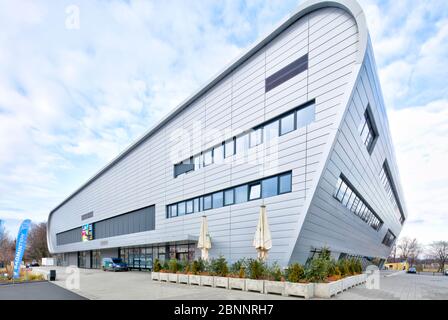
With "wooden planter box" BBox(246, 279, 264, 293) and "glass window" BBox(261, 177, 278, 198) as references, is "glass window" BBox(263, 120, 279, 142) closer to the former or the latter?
"glass window" BBox(261, 177, 278, 198)

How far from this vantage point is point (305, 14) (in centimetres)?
1700

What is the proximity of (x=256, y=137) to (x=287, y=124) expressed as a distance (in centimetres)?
239

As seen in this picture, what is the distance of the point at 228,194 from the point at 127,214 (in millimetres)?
18785

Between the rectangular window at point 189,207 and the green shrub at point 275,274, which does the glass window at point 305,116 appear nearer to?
the green shrub at point 275,274

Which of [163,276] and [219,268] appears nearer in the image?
[219,268]

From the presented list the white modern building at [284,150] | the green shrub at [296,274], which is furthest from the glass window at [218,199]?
the green shrub at [296,274]

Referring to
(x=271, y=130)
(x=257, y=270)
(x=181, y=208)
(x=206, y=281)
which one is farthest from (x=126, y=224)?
(x=257, y=270)

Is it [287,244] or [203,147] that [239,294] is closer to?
[287,244]

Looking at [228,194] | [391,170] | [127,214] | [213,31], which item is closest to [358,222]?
[391,170]

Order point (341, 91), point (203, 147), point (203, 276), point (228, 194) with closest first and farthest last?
point (341, 91) < point (203, 276) < point (228, 194) < point (203, 147)

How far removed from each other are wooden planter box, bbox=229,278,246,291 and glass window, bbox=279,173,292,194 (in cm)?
528

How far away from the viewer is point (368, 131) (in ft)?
69.0

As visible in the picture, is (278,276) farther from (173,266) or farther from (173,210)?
(173,210)

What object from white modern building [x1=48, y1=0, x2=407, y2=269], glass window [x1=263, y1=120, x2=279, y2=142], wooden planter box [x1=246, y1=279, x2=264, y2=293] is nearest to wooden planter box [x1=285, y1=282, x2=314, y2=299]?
wooden planter box [x1=246, y1=279, x2=264, y2=293]
